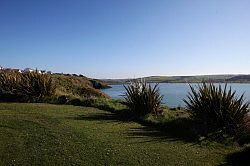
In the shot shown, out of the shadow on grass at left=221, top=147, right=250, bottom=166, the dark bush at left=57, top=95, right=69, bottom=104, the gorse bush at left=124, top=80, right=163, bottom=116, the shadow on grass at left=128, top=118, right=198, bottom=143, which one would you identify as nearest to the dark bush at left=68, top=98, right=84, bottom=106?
the dark bush at left=57, top=95, right=69, bottom=104

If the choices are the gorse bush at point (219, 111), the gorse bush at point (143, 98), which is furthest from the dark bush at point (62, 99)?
the gorse bush at point (219, 111)

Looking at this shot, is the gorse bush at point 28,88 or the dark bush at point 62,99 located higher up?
the gorse bush at point 28,88

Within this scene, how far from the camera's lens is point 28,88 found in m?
18.8

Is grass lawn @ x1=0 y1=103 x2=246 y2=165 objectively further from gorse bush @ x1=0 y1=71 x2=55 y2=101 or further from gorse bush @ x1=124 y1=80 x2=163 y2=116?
gorse bush @ x1=0 y1=71 x2=55 y2=101

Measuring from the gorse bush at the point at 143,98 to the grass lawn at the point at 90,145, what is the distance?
5.19 feet

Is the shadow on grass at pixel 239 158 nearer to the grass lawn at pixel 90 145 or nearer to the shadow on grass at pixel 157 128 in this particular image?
the grass lawn at pixel 90 145

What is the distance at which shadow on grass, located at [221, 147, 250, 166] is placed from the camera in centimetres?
881

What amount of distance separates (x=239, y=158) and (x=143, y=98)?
18.8 feet

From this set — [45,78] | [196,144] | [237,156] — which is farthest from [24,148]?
[45,78]

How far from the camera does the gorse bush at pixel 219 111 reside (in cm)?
1163

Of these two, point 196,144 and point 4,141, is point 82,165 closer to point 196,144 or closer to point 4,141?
point 4,141

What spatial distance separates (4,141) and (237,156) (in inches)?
233

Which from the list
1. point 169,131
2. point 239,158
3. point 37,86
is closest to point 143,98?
point 169,131

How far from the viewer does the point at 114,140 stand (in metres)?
10.0
